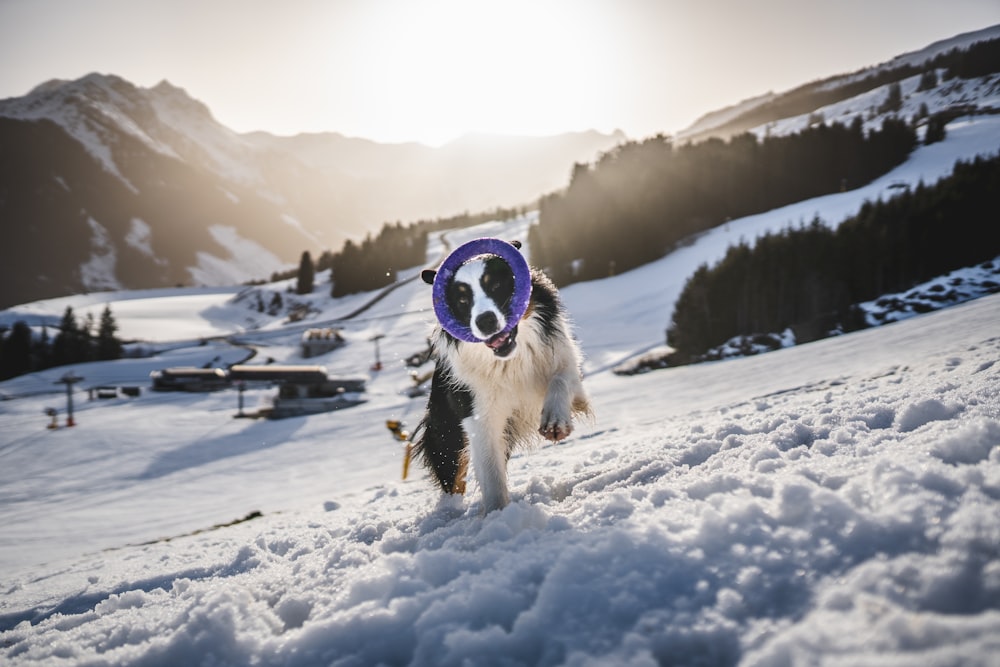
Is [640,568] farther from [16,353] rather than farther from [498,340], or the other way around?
[16,353]

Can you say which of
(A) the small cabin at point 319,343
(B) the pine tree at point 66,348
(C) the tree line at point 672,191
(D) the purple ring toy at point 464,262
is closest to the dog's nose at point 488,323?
(D) the purple ring toy at point 464,262

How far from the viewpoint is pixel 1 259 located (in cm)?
16312

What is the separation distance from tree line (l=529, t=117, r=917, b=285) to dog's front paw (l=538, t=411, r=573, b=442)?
44.3 meters

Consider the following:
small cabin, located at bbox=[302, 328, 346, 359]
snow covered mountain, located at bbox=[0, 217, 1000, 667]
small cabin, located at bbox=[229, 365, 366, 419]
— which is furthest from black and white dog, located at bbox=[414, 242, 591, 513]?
small cabin, located at bbox=[302, 328, 346, 359]

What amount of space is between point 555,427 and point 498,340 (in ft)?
Result: 2.40

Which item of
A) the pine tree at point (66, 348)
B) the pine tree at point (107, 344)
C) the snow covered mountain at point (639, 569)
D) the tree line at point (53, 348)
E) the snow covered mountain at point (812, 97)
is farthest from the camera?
the snow covered mountain at point (812, 97)

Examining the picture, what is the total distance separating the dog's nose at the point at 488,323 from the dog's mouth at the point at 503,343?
0.08 m

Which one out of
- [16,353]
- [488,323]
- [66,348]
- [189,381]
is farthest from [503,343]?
[16,353]

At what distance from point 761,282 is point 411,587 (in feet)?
80.5

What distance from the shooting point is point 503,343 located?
141 inches

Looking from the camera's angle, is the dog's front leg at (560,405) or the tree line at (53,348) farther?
the tree line at (53,348)

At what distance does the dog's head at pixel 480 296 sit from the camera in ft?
11.7

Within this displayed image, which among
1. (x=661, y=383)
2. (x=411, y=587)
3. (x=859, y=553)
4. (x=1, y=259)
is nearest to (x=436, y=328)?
(x=411, y=587)

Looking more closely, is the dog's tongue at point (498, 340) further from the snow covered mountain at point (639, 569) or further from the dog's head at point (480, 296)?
the snow covered mountain at point (639, 569)
